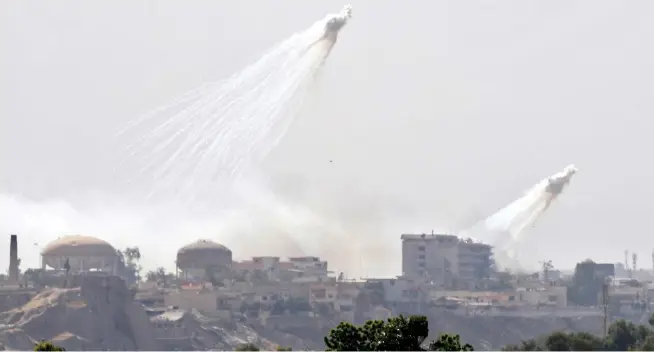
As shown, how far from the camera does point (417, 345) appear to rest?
3305 inches

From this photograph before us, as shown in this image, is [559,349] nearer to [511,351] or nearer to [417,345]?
[511,351]

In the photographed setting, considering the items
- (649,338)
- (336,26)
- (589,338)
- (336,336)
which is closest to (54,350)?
(336,336)

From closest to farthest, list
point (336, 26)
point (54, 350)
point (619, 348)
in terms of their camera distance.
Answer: point (54, 350), point (336, 26), point (619, 348)

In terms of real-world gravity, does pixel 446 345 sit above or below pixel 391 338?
below

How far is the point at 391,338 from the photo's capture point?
83625 mm

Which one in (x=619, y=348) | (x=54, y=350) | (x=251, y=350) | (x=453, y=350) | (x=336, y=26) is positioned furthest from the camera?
(x=619, y=348)

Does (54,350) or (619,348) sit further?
(619,348)

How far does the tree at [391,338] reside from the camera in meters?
83.4

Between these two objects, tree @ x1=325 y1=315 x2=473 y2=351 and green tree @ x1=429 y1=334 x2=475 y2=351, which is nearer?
green tree @ x1=429 y1=334 x2=475 y2=351

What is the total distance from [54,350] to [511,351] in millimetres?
105093

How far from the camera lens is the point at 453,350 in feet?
271

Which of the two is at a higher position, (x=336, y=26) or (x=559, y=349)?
(x=336, y=26)

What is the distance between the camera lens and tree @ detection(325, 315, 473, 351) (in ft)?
274

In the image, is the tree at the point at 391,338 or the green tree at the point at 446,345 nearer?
the green tree at the point at 446,345
